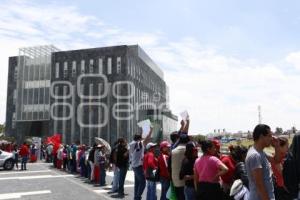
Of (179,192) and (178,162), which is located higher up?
(178,162)

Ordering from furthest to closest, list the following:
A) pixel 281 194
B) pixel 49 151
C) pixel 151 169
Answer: pixel 49 151 < pixel 151 169 < pixel 281 194

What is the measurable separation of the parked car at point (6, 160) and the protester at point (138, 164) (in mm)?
14491

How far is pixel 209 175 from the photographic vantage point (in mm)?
5949

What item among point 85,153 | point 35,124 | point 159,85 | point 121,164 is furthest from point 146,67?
point 121,164

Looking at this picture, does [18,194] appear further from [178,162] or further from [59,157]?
[59,157]

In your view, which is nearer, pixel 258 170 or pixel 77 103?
pixel 258 170

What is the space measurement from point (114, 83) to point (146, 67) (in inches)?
573

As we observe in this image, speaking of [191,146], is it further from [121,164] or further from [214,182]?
[121,164]

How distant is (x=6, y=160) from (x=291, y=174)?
70.4ft

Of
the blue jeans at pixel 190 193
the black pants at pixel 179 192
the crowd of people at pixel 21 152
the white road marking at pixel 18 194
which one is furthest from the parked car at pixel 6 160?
the blue jeans at pixel 190 193

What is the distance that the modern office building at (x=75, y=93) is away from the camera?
63.6 metres

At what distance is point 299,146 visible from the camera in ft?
15.3
